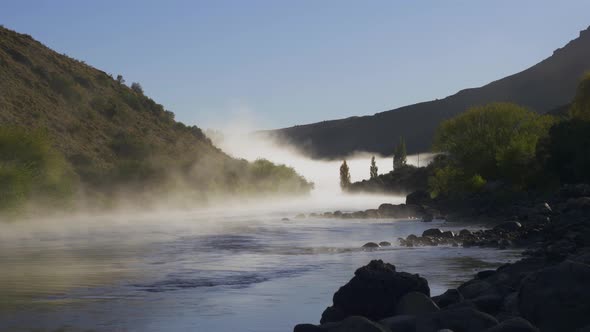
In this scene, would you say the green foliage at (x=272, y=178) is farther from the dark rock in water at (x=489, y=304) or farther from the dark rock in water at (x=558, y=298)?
the dark rock in water at (x=558, y=298)

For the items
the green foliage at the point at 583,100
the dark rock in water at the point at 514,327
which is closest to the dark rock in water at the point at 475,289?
the dark rock in water at the point at 514,327

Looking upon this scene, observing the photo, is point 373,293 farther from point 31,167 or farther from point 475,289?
point 31,167

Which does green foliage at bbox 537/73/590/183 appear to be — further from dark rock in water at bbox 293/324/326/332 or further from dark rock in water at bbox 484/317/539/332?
dark rock in water at bbox 484/317/539/332

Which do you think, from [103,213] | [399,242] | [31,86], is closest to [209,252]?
[399,242]

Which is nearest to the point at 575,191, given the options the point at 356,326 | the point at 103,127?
the point at 356,326

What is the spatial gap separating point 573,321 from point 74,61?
136888 mm

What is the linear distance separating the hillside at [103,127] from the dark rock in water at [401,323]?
257ft

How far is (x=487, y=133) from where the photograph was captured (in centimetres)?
9056

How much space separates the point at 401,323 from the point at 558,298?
2840 millimetres

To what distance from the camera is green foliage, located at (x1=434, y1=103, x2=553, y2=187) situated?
8962cm

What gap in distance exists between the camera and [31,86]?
382 feet

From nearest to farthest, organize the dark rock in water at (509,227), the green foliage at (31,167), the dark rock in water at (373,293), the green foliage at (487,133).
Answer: the dark rock in water at (373,293) < the dark rock in water at (509,227) < the green foliage at (31,167) < the green foliage at (487,133)

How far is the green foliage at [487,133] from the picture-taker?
294ft

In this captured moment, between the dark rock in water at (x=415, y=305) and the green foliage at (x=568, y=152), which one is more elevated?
the green foliage at (x=568, y=152)
